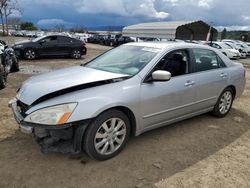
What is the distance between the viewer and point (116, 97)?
3.31m

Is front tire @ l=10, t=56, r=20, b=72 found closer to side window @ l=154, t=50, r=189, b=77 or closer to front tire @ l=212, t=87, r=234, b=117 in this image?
side window @ l=154, t=50, r=189, b=77

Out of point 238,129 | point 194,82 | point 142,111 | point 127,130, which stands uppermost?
point 194,82

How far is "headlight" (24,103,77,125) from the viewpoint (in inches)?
118

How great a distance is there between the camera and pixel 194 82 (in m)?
4.34

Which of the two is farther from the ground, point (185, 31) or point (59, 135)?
point (185, 31)

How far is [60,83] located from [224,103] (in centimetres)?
340

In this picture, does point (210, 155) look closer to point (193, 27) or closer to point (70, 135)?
point (70, 135)

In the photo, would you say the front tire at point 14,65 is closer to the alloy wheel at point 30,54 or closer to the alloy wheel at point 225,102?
the alloy wheel at point 30,54

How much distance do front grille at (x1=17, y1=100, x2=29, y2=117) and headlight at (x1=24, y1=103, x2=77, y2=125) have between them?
0.25m

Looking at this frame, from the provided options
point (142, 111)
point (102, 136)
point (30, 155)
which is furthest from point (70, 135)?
point (142, 111)

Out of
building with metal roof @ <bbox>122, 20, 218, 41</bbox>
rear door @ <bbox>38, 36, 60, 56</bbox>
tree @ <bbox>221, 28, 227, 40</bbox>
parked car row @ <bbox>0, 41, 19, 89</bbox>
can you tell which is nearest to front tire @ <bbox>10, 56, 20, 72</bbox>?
parked car row @ <bbox>0, 41, 19, 89</bbox>

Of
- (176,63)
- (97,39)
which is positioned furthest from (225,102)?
(97,39)

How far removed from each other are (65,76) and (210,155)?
236cm

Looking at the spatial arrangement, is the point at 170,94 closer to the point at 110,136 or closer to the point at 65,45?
the point at 110,136
